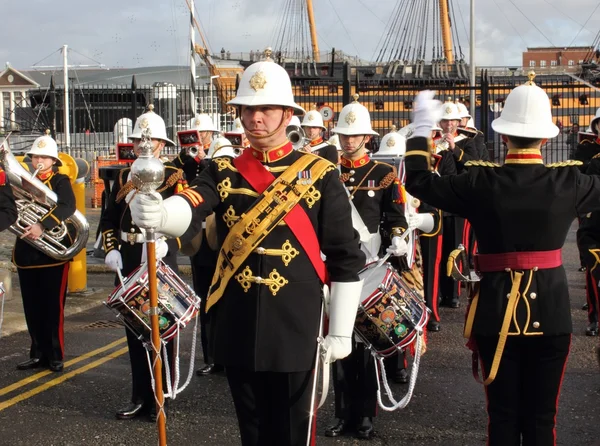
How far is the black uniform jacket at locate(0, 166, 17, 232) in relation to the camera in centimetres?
577

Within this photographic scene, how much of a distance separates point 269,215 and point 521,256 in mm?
1282

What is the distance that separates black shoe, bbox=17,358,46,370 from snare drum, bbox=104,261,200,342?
92.0 inches

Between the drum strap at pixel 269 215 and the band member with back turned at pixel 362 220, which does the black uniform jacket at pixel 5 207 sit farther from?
the drum strap at pixel 269 215

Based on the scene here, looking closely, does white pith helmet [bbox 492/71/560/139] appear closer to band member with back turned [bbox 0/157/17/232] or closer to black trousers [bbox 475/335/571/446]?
black trousers [bbox 475/335/571/446]

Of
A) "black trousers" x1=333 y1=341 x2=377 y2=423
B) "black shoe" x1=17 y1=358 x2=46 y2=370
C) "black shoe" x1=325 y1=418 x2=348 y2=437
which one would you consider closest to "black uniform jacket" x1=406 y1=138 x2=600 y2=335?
"black trousers" x1=333 y1=341 x2=377 y2=423

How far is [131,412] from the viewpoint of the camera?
6.30 metres

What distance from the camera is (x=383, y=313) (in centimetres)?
534

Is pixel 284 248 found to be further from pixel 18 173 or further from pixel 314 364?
pixel 18 173

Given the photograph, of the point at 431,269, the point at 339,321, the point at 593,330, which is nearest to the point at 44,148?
the point at 431,269

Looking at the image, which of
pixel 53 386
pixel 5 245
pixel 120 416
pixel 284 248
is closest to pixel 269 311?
pixel 284 248

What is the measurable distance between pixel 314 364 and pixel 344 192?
764mm

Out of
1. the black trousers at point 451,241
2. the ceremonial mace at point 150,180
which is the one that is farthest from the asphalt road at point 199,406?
the ceremonial mace at point 150,180

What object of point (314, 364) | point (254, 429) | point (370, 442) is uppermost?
point (314, 364)

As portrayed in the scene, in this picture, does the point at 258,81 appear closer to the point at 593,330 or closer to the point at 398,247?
the point at 398,247
